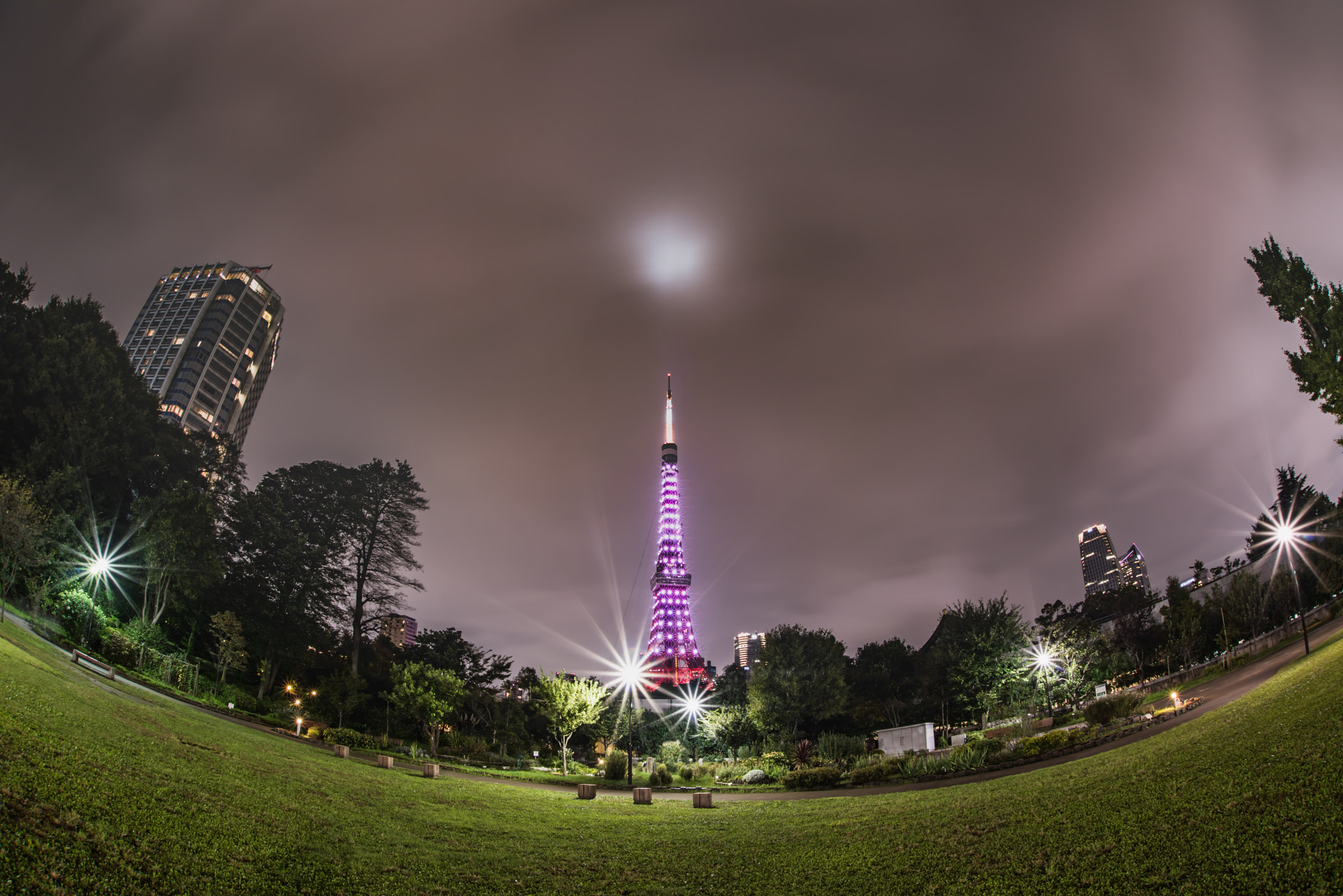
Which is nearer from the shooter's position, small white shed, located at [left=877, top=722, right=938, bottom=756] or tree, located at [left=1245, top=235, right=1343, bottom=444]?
tree, located at [left=1245, top=235, right=1343, bottom=444]

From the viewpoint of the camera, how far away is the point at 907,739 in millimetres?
35031

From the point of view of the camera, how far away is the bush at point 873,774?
84.5 ft

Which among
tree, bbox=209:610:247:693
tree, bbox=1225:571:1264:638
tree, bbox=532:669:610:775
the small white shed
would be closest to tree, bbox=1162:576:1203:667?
tree, bbox=1225:571:1264:638

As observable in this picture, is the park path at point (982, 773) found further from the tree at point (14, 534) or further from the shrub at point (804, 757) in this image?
the shrub at point (804, 757)

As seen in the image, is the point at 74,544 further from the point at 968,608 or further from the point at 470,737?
the point at 968,608

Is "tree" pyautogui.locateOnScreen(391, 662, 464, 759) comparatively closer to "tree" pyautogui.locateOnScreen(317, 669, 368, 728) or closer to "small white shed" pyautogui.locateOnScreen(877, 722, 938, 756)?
"tree" pyautogui.locateOnScreen(317, 669, 368, 728)

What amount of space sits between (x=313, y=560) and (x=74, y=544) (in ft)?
49.4

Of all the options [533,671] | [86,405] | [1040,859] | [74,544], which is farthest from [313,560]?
[1040,859]

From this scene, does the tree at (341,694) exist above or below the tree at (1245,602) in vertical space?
below

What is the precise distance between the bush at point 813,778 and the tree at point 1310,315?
23.8 m

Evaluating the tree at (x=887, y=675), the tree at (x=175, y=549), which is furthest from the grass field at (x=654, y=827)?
the tree at (x=887, y=675)

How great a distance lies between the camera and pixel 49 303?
46156mm

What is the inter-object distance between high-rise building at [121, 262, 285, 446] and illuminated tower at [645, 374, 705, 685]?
312 feet

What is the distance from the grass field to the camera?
8.09 m
